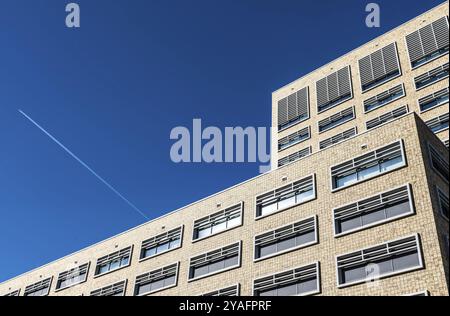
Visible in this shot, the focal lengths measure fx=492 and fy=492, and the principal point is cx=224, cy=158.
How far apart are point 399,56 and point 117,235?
29.5 metres

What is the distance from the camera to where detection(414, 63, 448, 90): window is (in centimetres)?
4050

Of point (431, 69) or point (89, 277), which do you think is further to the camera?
point (431, 69)

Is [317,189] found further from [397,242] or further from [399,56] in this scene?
[399,56]

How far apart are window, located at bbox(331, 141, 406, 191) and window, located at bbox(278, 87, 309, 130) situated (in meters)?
22.4

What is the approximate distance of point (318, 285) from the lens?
24.3 meters

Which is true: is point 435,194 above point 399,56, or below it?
below

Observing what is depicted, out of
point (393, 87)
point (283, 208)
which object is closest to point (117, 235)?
point (283, 208)

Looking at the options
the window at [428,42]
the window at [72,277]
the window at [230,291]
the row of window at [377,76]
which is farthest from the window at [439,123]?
→ the window at [72,277]

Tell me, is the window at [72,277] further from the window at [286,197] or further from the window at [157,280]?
the window at [286,197]

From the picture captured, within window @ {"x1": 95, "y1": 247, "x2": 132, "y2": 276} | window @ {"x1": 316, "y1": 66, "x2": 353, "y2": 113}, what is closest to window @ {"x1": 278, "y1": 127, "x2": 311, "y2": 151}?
window @ {"x1": 316, "y1": 66, "x2": 353, "y2": 113}

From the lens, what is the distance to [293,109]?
169 ft

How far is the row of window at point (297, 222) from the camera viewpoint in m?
24.4

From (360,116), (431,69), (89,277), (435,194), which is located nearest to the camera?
(435,194)

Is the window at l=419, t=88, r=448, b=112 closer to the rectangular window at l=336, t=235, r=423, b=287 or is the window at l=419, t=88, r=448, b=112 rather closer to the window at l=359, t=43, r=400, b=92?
the window at l=359, t=43, r=400, b=92
